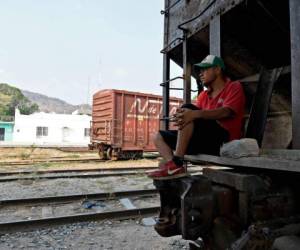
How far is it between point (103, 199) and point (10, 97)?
6944 cm

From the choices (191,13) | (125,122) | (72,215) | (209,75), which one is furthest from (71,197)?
(125,122)

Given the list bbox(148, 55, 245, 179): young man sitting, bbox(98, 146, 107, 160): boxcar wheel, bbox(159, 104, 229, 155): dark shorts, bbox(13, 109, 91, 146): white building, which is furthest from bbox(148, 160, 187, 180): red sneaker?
bbox(13, 109, 91, 146): white building

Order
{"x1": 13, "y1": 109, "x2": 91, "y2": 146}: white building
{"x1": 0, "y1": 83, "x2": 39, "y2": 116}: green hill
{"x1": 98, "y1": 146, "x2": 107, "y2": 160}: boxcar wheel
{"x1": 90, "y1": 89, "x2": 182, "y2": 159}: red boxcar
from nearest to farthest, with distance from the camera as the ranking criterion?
{"x1": 90, "y1": 89, "x2": 182, "y2": 159}: red boxcar, {"x1": 98, "y1": 146, "x2": 107, "y2": 160}: boxcar wheel, {"x1": 13, "y1": 109, "x2": 91, "y2": 146}: white building, {"x1": 0, "y1": 83, "x2": 39, "y2": 116}: green hill

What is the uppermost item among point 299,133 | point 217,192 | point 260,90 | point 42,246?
point 260,90

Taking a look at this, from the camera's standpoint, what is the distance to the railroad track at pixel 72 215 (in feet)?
14.1

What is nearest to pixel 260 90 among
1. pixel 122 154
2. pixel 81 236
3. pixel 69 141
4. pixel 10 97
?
pixel 81 236

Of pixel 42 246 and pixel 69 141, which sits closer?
pixel 42 246

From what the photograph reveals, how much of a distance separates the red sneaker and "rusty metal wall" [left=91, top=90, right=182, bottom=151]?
11.2 metres

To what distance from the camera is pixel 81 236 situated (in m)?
4.04

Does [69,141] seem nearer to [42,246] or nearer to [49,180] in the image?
[49,180]

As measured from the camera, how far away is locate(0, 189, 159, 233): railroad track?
430 cm

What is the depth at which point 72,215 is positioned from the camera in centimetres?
462

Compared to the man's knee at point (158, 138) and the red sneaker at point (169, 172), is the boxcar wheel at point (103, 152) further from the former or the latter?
the red sneaker at point (169, 172)

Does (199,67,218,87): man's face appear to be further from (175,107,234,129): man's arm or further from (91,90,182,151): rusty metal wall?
(91,90,182,151): rusty metal wall
